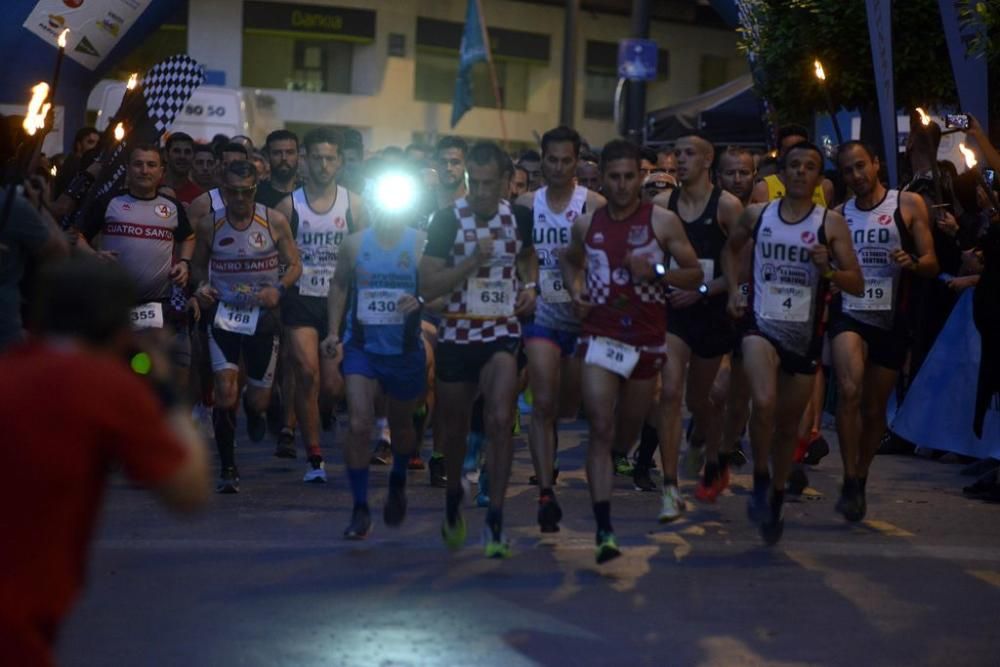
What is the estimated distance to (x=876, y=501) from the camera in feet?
33.5

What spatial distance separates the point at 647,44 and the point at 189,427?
19.7 metres

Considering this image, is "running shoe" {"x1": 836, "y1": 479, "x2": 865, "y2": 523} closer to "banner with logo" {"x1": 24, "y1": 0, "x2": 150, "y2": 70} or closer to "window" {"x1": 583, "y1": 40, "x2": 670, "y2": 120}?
"banner with logo" {"x1": 24, "y1": 0, "x2": 150, "y2": 70}

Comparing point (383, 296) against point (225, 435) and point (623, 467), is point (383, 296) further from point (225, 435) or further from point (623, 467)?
point (623, 467)

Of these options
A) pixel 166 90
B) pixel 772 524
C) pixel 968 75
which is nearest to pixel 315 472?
pixel 166 90

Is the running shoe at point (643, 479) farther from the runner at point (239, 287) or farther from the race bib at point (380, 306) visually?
the race bib at point (380, 306)

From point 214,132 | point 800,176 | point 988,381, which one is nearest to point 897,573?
point 800,176

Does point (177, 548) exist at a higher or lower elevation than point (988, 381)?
lower

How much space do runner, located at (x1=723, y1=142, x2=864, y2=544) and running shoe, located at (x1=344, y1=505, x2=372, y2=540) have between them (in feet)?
6.15

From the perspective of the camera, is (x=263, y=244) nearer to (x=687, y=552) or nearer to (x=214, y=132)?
(x=687, y=552)

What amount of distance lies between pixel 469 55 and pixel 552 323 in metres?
16.5

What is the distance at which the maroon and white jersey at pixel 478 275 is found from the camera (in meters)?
7.98

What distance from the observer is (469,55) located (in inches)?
975

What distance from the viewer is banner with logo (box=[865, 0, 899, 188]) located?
11797mm

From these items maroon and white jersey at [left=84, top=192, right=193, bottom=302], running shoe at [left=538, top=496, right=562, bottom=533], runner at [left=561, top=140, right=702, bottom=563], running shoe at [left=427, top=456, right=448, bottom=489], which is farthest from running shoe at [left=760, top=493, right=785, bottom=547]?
maroon and white jersey at [left=84, top=192, right=193, bottom=302]
